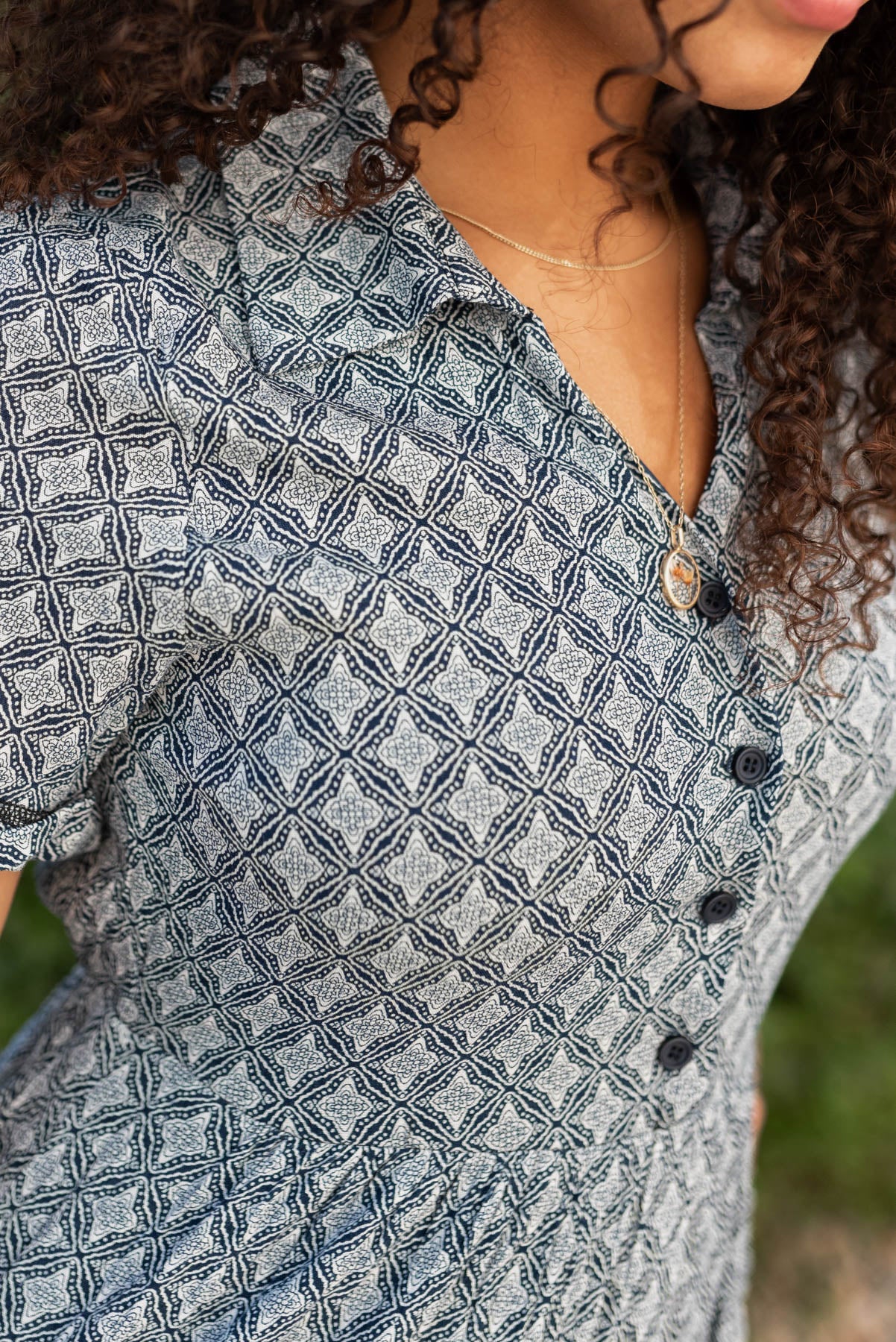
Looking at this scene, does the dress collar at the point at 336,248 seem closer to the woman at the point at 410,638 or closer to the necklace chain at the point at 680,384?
the woman at the point at 410,638

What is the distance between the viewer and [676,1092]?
1.28 metres

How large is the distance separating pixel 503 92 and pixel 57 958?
5.09 ft

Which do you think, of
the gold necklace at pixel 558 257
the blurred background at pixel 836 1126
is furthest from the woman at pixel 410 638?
the blurred background at pixel 836 1126

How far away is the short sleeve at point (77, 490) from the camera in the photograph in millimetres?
992

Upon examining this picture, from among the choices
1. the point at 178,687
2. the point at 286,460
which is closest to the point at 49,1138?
the point at 178,687

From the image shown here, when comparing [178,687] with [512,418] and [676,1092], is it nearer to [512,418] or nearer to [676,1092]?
[512,418]

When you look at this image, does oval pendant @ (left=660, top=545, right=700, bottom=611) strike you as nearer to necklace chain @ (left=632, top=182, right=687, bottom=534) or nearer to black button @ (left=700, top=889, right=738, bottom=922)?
necklace chain @ (left=632, top=182, right=687, bottom=534)

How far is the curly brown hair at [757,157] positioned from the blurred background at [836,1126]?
57.6 inches

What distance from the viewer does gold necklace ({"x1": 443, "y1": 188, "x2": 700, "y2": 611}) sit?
3.84ft

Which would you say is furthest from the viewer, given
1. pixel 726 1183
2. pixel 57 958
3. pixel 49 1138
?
pixel 57 958

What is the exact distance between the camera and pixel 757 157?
4.57ft

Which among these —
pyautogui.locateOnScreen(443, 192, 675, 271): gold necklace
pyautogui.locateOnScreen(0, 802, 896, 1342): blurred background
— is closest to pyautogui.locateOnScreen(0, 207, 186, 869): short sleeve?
pyautogui.locateOnScreen(443, 192, 675, 271): gold necklace

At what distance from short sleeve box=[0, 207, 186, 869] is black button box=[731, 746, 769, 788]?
0.52 metres

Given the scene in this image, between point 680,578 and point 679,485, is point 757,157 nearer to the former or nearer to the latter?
point 679,485
